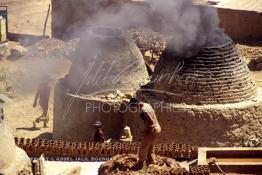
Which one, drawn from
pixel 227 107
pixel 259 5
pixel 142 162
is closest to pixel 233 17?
pixel 259 5

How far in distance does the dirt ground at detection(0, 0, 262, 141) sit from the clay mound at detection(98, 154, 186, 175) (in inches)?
281

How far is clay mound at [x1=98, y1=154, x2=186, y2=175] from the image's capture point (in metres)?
11.1

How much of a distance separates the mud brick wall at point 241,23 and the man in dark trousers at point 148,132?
14837mm

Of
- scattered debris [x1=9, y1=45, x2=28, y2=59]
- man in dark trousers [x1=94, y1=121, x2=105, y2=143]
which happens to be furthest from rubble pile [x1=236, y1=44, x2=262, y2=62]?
man in dark trousers [x1=94, y1=121, x2=105, y2=143]

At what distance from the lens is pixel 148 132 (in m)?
10.8

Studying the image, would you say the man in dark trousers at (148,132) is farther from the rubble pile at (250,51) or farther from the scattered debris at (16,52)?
the scattered debris at (16,52)

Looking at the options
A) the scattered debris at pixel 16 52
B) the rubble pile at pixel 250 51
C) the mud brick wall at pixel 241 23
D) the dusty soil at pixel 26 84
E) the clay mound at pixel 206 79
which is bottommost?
the dusty soil at pixel 26 84

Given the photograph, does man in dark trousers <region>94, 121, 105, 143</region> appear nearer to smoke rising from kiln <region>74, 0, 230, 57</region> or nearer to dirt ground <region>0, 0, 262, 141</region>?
smoke rising from kiln <region>74, 0, 230, 57</region>

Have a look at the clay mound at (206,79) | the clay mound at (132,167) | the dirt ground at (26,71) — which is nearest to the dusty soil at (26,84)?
the dirt ground at (26,71)

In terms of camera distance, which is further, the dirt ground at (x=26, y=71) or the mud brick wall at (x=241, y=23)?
the mud brick wall at (x=241, y=23)

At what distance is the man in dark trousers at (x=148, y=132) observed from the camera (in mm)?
10742

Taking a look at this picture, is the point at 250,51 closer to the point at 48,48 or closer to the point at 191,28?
the point at 48,48

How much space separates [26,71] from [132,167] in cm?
1361

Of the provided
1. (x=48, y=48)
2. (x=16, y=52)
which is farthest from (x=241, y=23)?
(x=16, y=52)
